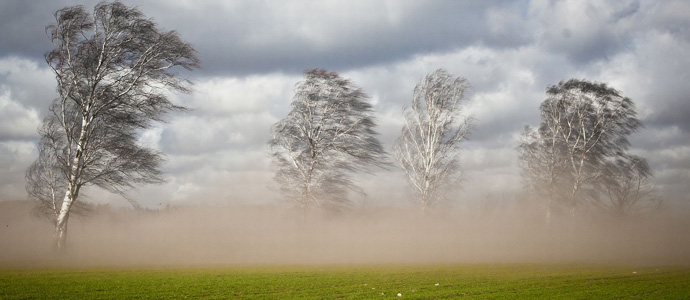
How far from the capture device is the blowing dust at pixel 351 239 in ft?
100

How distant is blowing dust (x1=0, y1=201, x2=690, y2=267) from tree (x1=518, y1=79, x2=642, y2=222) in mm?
3224

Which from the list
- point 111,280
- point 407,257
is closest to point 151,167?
point 111,280

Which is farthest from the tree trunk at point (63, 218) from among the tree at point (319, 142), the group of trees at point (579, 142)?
the group of trees at point (579, 142)

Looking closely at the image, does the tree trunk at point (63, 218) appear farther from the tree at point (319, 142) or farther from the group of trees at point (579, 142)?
the group of trees at point (579, 142)

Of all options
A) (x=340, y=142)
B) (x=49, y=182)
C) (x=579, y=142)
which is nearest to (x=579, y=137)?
(x=579, y=142)

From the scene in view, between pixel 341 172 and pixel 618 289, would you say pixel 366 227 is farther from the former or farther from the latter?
pixel 618 289

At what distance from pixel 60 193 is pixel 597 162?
153ft

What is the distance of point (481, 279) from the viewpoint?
Answer: 18.2 m

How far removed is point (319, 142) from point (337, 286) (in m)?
22.2

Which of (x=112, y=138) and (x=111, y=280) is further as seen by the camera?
(x=112, y=138)

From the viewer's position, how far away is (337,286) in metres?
15.6

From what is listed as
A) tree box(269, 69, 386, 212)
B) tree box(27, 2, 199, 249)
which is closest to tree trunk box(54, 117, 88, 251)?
tree box(27, 2, 199, 249)

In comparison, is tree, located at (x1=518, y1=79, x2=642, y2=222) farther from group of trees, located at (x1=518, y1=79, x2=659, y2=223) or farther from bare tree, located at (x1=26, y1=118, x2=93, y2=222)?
bare tree, located at (x1=26, y1=118, x2=93, y2=222)

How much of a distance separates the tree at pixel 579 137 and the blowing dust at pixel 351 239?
3.22 m
